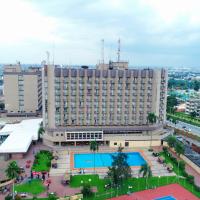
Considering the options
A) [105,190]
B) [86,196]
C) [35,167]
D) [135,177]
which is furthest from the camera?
[35,167]

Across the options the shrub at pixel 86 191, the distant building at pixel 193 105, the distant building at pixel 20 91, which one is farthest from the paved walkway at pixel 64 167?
the distant building at pixel 193 105

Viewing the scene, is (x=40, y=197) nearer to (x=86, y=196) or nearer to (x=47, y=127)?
(x=86, y=196)

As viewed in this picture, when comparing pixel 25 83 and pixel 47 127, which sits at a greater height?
pixel 25 83

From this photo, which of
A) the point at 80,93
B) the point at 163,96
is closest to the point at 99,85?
the point at 80,93

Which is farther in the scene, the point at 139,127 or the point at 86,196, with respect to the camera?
the point at 139,127

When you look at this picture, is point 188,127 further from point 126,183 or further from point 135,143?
point 126,183

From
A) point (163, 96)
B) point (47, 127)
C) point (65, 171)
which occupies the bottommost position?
point (65, 171)

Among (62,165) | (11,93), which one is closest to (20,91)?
(11,93)

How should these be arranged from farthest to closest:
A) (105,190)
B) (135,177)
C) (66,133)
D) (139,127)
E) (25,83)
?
(25,83) < (139,127) < (66,133) < (135,177) < (105,190)

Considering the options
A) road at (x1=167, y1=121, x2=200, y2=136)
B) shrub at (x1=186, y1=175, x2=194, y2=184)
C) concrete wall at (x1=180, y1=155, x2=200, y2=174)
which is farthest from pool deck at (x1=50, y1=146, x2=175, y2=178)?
road at (x1=167, y1=121, x2=200, y2=136)
